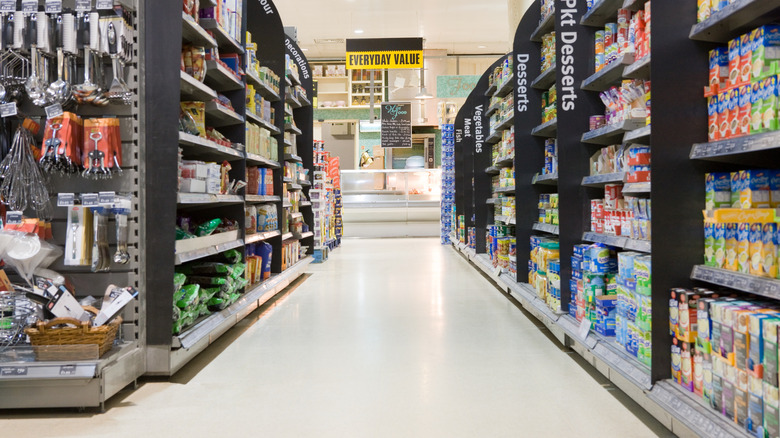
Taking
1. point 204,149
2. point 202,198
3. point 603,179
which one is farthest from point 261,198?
point 603,179

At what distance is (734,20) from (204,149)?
3073 mm

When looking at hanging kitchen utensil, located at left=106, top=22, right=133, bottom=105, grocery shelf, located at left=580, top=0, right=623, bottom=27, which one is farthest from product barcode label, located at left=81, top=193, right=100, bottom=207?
grocery shelf, located at left=580, top=0, right=623, bottom=27

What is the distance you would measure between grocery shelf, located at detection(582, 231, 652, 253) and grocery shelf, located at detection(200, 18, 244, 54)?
2.73 m

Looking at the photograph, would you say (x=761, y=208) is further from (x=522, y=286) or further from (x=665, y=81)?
(x=522, y=286)

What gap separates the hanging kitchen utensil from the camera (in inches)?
104

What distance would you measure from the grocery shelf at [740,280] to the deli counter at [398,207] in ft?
38.4

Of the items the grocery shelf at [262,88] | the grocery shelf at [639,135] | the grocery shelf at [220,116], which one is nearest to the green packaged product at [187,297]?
the grocery shelf at [220,116]

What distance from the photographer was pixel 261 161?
16.4 feet

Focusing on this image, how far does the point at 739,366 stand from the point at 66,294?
2743 mm

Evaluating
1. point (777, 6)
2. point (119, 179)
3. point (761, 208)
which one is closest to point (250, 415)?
point (119, 179)

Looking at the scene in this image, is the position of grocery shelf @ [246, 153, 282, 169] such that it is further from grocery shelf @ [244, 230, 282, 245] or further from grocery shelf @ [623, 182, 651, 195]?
grocery shelf @ [623, 182, 651, 195]

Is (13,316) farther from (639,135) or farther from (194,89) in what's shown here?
(639,135)

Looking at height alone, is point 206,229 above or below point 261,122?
below

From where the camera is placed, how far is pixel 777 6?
72.9 inches
